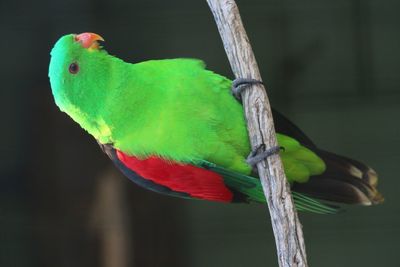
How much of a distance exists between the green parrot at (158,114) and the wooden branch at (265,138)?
57mm

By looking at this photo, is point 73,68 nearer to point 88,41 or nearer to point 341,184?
point 88,41

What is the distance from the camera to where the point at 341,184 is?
998 mm

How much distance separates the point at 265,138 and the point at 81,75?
29 centimetres

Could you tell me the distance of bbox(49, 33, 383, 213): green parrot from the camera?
861mm

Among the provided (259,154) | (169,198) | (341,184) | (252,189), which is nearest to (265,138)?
(259,154)

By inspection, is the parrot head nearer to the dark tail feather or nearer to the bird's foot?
the bird's foot

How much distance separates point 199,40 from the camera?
1.76 metres

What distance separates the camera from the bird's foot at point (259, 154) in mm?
800

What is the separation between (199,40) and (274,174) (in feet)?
3.37

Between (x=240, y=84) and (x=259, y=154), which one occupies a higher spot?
(x=240, y=84)

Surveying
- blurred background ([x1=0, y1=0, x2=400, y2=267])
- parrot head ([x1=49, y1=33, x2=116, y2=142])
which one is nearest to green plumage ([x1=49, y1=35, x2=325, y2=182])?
parrot head ([x1=49, y1=33, x2=116, y2=142])

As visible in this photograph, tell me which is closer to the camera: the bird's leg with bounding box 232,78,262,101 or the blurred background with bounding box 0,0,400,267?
the bird's leg with bounding box 232,78,262,101

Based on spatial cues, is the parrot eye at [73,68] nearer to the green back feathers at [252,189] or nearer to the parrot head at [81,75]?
the parrot head at [81,75]

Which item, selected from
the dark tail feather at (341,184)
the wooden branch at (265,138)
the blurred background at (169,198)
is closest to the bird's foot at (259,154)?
the wooden branch at (265,138)
